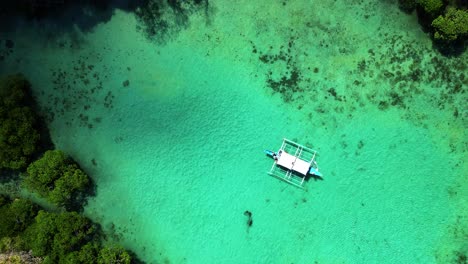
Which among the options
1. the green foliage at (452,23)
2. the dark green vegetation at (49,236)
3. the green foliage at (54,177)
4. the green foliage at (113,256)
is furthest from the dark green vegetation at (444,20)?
the dark green vegetation at (49,236)

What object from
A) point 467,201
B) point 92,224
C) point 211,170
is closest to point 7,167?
point 92,224

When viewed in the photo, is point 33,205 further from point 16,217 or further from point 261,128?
point 261,128

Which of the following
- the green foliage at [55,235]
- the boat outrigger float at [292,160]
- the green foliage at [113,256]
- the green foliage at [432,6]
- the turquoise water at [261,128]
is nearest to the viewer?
the green foliage at [432,6]

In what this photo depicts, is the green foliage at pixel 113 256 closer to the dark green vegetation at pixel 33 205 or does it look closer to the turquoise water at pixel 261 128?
the dark green vegetation at pixel 33 205

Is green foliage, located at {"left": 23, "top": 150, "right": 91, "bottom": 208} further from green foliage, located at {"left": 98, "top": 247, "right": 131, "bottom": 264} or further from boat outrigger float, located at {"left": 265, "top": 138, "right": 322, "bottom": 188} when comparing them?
boat outrigger float, located at {"left": 265, "top": 138, "right": 322, "bottom": 188}

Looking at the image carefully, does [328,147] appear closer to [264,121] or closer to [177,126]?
[264,121]
